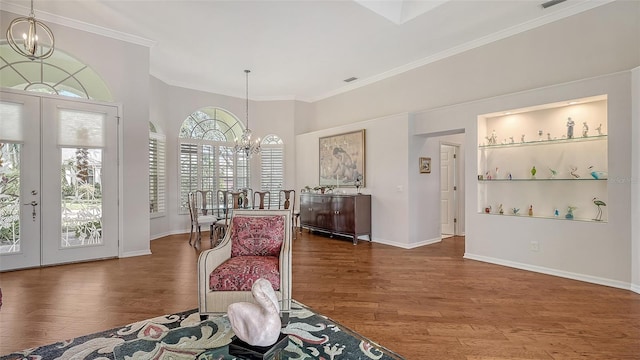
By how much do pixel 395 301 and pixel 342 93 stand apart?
5.54 metres

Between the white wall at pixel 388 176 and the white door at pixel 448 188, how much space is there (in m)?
1.73

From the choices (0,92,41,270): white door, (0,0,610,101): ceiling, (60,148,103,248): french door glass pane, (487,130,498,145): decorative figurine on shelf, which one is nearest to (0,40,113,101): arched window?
(0,92,41,270): white door

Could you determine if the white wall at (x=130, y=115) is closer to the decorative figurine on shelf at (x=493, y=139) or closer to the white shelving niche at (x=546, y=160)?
the white shelving niche at (x=546, y=160)

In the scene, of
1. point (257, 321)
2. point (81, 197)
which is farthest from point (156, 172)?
point (257, 321)

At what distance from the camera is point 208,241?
615 cm

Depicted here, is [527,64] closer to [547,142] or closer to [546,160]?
[547,142]

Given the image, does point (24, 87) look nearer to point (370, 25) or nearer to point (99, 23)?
point (99, 23)

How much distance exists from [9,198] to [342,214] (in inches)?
209

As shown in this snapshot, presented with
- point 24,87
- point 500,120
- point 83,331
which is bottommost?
point 83,331

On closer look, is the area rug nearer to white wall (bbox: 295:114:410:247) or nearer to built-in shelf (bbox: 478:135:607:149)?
white wall (bbox: 295:114:410:247)

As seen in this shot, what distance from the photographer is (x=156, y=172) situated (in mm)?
6660

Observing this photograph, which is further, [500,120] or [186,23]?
[500,120]

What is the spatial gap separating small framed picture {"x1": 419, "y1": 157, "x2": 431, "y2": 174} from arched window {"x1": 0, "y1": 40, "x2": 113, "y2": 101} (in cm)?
567

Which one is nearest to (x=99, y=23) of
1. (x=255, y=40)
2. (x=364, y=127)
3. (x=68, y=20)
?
(x=68, y=20)
